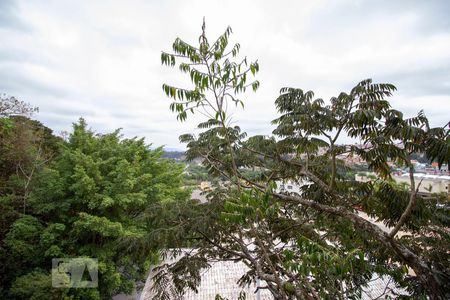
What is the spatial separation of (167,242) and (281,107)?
2931 millimetres

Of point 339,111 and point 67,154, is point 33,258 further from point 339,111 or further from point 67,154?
point 339,111

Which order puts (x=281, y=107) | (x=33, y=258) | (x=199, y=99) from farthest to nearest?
(x=33, y=258)
(x=281, y=107)
(x=199, y=99)

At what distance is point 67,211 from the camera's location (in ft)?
29.0

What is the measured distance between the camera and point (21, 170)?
10.0 metres

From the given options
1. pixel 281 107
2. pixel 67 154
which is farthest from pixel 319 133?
pixel 67 154
